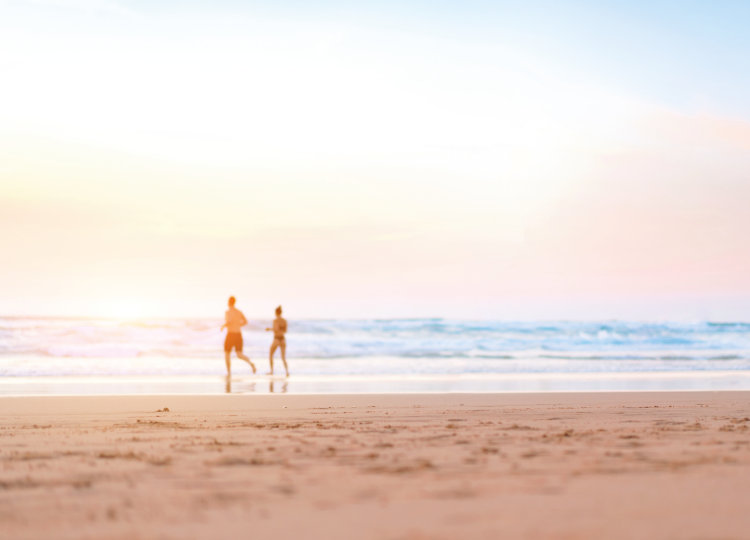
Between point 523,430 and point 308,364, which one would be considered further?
point 308,364

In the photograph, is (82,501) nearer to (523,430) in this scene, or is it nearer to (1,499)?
(1,499)

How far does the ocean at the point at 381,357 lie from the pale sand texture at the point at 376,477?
6.71m

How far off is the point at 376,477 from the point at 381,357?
23.6m

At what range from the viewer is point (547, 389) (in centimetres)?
1426

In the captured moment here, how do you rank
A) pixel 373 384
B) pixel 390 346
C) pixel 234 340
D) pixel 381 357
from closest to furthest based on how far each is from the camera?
pixel 373 384, pixel 234 340, pixel 381 357, pixel 390 346

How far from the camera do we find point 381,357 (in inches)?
1101

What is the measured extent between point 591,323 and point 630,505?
48.6 meters

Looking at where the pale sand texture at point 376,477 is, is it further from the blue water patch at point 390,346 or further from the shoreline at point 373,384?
the blue water patch at point 390,346

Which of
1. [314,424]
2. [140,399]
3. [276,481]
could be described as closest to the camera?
[276,481]

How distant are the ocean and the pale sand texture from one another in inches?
264

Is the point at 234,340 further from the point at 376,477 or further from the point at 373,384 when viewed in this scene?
the point at 376,477

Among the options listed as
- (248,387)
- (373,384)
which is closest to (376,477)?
(248,387)

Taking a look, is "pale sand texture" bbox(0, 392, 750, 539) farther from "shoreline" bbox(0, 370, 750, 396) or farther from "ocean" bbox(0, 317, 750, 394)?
"ocean" bbox(0, 317, 750, 394)

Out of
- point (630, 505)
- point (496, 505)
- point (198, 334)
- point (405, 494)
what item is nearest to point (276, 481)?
point (405, 494)
